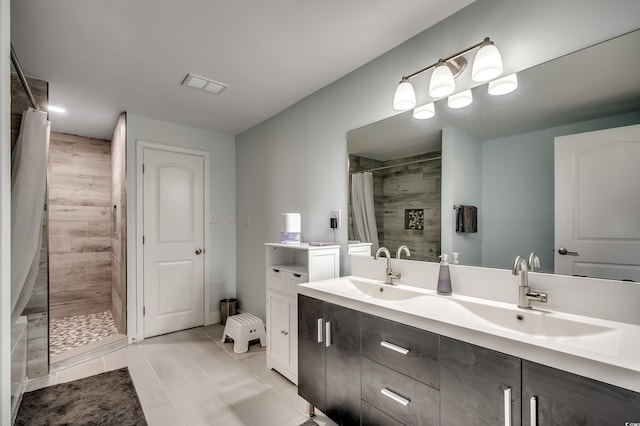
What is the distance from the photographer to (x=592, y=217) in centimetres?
125

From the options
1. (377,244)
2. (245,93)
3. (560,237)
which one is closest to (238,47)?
(245,93)

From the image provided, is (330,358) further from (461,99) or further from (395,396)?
(461,99)

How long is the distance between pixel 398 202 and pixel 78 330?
3.89m

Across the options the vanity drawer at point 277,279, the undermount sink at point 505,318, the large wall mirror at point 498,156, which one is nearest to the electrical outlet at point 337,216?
the large wall mirror at point 498,156

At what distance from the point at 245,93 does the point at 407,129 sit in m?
1.56

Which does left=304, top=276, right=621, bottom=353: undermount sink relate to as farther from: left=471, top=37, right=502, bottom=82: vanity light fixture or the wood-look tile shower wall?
the wood-look tile shower wall

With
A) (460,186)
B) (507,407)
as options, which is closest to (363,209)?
(460,186)

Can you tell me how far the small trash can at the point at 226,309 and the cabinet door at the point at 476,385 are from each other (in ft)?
9.72

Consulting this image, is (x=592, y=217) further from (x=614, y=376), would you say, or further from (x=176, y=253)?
(x=176, y=253)

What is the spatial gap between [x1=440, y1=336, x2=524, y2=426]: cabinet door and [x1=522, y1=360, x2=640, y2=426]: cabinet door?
36mm

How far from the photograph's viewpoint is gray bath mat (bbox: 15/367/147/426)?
188 centimetres

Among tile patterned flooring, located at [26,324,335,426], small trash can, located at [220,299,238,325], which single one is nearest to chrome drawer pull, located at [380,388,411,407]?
tile patterned flooring, located at [26,324,335,426]

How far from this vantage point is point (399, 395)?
4.27ft

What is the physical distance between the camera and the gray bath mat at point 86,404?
1878 mm
